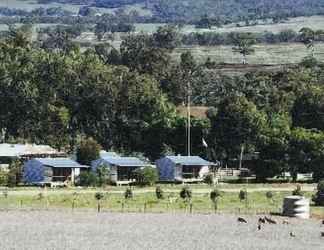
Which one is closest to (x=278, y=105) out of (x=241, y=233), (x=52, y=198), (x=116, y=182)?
(x=116, y=182)

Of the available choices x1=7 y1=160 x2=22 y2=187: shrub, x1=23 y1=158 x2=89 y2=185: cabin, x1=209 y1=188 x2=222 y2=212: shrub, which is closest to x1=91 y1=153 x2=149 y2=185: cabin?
x1=23 y1=158 x2=89 y2=185: cabin

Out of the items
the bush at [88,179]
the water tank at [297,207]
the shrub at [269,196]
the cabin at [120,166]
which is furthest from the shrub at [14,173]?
the water tank at [297,207]

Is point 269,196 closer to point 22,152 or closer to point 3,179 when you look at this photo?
point 3,179

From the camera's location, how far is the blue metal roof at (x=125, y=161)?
9419 cm

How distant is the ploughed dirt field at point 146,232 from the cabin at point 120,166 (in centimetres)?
3184

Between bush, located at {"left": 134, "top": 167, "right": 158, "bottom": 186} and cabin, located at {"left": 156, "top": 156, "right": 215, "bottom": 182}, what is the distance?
6.77 m

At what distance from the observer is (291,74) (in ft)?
453

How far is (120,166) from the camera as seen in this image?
3711 inches

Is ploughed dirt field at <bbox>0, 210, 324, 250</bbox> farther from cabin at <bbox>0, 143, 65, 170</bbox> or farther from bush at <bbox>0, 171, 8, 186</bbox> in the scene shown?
cabin at <bbox>0, 143, 65, 170</bbox>

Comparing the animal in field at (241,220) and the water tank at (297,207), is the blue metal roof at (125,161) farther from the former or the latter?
the animal in field at (241,220)

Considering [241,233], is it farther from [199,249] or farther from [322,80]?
[322,80]

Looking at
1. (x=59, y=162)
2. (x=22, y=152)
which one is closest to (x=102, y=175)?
(x=59, y=162)

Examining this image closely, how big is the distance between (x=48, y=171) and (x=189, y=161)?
15.1 m

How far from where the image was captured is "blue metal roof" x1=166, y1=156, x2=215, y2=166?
9681 centimetres
